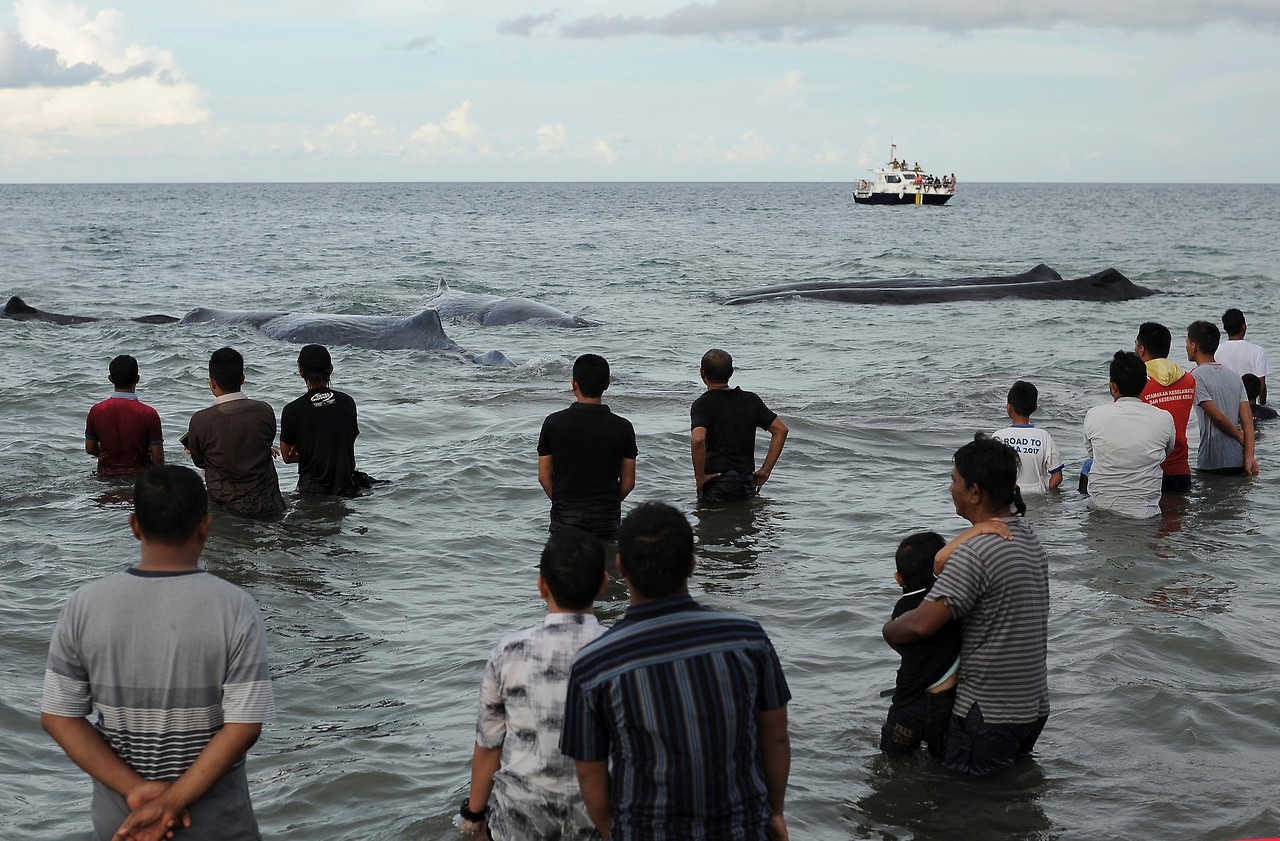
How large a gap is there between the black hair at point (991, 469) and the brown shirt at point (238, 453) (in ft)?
17.9

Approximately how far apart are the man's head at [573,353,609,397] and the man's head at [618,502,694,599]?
159 inches

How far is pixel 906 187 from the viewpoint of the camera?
364 ft

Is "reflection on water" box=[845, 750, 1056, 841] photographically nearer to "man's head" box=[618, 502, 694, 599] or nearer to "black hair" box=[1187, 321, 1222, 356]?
"man's head" box=[618, 502, 694, 599]

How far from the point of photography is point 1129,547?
8.63 metres

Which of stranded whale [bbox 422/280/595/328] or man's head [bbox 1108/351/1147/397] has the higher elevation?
man's head [bbox 1108/351/1147/397]

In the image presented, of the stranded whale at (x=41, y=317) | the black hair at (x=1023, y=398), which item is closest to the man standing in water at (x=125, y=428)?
the black hair at (x=1023, y=398)

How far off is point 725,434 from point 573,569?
580 centimetres

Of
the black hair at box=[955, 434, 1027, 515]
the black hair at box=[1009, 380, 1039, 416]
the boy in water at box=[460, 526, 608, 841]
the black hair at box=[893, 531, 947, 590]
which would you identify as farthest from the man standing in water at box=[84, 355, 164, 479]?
the black hair at box=[955, 434, 1027, 515]

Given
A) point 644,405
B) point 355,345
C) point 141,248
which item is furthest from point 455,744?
point 141,248

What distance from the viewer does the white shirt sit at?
8.77 m

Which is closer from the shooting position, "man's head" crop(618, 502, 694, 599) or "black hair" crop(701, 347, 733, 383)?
"man's head" crop(618, 502, 694, 599)

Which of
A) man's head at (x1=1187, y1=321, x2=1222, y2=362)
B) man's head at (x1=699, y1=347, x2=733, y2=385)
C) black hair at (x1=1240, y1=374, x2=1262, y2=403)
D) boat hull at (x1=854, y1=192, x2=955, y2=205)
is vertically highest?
boat hull at (x1=854, y1=192, x2=955, y2=205)

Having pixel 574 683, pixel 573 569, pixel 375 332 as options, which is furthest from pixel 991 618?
pixel 375 332

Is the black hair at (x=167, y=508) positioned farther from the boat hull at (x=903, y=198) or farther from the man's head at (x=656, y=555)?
the boat hull at (x=903, y=198)
